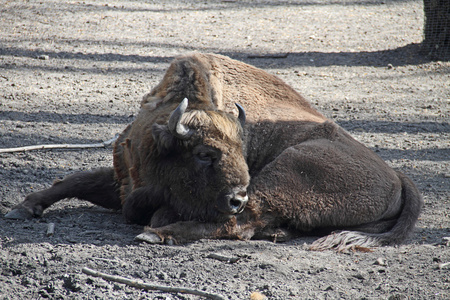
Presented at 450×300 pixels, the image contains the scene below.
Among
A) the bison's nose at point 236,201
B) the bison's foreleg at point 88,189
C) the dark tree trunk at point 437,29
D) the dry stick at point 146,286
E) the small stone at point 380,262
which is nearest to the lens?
the dry stick at point 146,286

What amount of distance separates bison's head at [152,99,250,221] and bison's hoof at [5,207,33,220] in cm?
119

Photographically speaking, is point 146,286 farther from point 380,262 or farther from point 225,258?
point 380,262

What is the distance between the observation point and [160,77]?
30.4ft

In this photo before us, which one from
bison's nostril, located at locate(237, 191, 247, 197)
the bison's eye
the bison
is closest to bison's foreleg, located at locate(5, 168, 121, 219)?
A: the bison

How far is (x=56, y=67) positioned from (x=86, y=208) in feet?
16.1

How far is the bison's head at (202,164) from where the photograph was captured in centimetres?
405

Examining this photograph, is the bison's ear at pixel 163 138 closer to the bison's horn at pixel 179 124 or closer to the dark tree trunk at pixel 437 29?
the bison's horn at pixel 179 124

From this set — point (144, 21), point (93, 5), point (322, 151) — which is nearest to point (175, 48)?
point (144, 21)

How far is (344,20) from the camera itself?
13.7 metres

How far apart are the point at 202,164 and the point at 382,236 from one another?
164 cm

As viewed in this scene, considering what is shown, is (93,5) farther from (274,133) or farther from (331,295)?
(331,295)

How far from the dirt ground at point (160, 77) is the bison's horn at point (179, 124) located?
34.5 inches

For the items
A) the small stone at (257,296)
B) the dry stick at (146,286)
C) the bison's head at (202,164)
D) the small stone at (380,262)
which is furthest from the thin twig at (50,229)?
the small stone at (380,262)

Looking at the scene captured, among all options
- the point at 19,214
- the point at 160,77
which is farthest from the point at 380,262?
the point at 160,77
